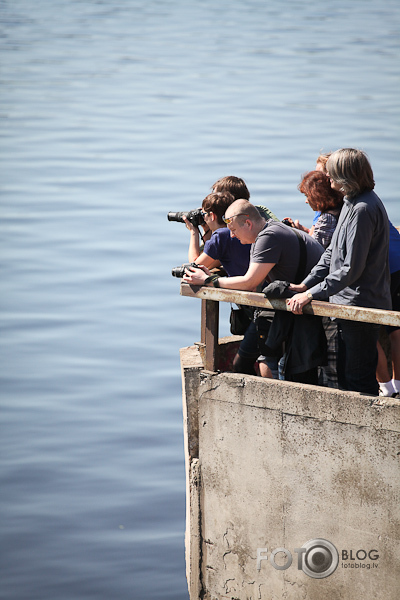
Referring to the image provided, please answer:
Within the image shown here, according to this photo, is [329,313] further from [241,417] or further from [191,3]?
[191,3]

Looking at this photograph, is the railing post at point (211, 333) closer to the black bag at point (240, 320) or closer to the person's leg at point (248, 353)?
the person's leg at point (248, 353)

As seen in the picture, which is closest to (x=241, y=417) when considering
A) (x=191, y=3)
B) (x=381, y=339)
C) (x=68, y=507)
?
(x=381, y=339)

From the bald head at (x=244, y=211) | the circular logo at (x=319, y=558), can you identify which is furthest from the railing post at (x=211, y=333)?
the circular logo at (x=319, y=558)

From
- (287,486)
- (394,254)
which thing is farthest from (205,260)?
(287,486)

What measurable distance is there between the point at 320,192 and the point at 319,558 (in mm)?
2599

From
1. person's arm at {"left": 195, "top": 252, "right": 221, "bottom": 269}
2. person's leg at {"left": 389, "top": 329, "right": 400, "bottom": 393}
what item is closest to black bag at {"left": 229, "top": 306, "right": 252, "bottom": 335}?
person's arm at {"left": 195, "top": 252, "right": 221, "bottom": 269}

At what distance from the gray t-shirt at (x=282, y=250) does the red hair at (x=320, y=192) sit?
0.36 metres

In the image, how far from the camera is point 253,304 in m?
6.39

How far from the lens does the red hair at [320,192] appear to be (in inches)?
261

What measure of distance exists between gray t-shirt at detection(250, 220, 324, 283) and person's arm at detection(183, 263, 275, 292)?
0.05m

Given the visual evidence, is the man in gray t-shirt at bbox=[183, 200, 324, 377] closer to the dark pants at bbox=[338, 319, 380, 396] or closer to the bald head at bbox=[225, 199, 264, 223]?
the bald head at bbox=[225, 199, 264, 223]

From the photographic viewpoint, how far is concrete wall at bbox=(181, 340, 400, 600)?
20.3 ft

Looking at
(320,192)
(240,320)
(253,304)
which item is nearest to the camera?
(253,304)

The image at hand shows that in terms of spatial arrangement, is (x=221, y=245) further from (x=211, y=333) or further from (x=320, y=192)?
(x=320, y=192)
